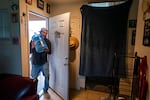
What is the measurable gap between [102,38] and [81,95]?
141cm

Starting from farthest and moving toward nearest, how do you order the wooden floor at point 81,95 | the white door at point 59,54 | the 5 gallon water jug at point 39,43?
the wooden floor at point 81,95, the 5 gallon water jug at point 39,43, the white door at point 59,54

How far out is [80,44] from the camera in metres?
3.17

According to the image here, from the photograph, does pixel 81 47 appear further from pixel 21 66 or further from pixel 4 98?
pixel 4 98

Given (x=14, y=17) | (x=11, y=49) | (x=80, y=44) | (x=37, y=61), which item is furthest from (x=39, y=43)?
(x=80, y=44)

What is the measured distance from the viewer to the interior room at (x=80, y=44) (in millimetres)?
2209

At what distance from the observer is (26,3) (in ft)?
7.48

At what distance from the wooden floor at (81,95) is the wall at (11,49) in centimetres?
96

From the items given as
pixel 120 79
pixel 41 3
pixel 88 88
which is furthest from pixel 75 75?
pixel 41 3

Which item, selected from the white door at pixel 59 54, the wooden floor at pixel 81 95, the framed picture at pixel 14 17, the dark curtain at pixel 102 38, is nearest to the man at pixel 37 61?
the white door at pixel 59 54

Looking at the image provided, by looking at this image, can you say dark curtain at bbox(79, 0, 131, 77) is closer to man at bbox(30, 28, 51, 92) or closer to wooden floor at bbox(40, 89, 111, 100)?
wooden floor at bbox(40, 89, 111, 100)

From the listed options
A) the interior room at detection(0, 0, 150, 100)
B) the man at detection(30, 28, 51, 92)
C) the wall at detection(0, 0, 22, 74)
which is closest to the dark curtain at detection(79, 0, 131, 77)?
the interior room at detection(0, 0, 150, 100)

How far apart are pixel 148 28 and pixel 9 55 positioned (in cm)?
217

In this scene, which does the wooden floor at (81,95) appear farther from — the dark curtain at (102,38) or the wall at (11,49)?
the wall at (11,49)

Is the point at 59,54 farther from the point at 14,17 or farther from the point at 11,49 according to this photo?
the point at 14,17
